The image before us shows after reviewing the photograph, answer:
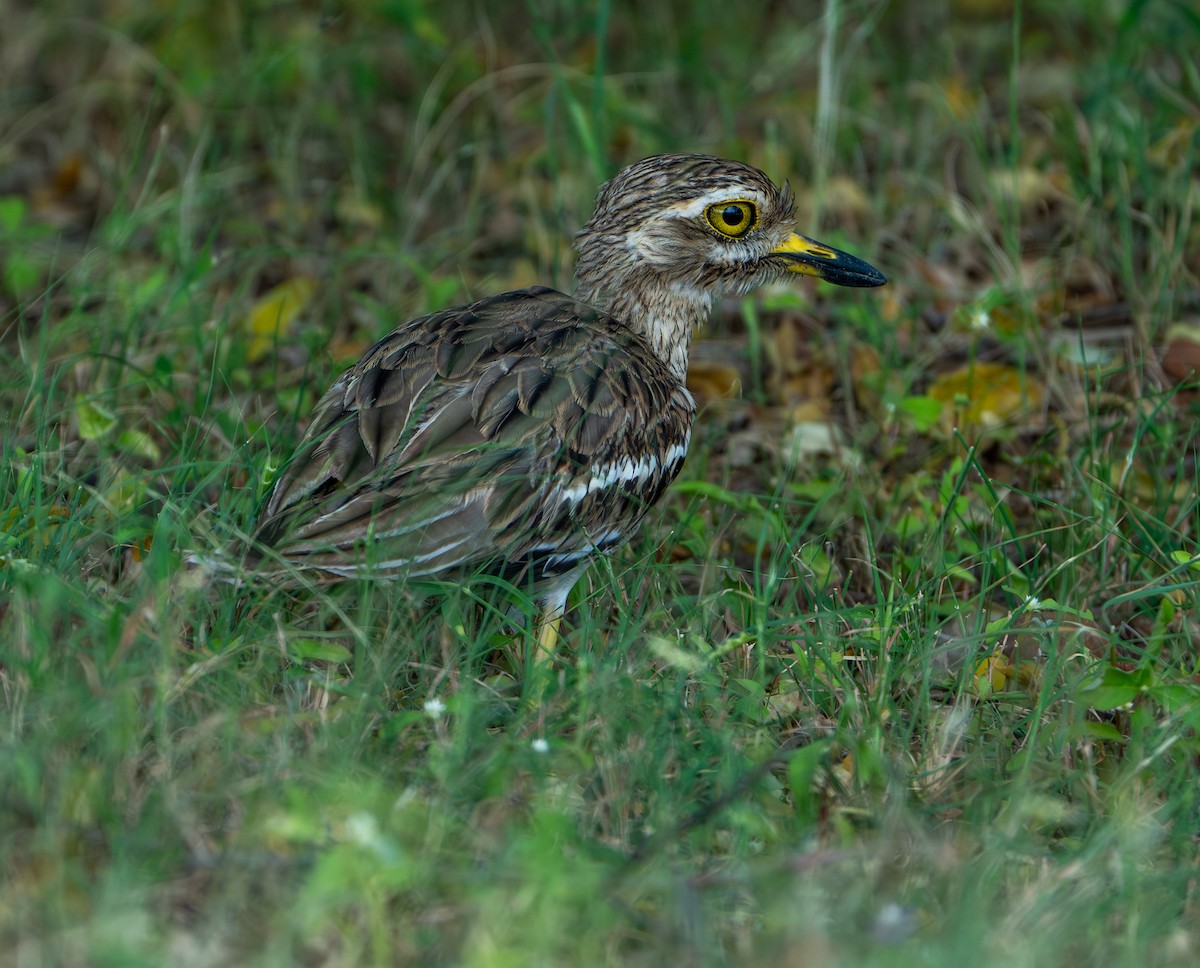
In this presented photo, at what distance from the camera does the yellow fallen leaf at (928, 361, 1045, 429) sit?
15.2 feet

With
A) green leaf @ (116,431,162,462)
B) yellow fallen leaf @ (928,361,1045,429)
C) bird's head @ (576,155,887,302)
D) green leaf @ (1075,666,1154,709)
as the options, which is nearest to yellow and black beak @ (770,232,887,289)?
bird's head @ (576,155,887,302)

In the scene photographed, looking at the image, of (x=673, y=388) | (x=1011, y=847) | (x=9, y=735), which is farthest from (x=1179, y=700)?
(x=9, y=735)

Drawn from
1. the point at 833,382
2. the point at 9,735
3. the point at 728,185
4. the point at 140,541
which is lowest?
the point at 833,382

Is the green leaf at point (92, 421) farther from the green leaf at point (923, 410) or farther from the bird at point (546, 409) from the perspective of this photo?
the green leaf at point (923, 410)

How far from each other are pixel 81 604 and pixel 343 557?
523 millimetres

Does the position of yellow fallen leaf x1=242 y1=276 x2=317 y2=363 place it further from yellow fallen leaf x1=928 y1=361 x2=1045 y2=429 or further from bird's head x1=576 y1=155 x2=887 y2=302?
yellow fallen leaf x1=928 y1=361 x2=1045 y2=429

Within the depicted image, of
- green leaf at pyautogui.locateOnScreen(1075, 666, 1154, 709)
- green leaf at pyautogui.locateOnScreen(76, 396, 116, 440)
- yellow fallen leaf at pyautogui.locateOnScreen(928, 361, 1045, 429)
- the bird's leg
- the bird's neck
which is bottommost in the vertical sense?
yellow fallen leaf at pyautogui.locateOnScreen(928, 361, 1045, 429)

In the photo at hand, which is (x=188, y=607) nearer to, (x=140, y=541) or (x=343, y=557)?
(x=343, y=557)

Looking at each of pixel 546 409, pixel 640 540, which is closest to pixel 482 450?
pixel 546 409

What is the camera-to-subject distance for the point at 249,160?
6.31m

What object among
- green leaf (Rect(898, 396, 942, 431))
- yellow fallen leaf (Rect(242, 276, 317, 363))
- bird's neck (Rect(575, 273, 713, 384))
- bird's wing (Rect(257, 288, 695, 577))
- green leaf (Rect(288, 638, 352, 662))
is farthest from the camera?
yellow fallen leaf (Rect(242, 276, 317, 363))

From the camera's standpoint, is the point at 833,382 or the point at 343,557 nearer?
the point at 343,557

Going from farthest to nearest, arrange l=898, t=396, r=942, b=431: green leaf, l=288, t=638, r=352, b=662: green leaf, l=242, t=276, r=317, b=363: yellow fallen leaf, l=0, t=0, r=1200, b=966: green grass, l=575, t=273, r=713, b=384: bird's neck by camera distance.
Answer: l=242, t=276, r=317, b=363: yellow fallen leaf < l=898, t=396, r=942, b=431: green leaf < l=575, t=273, r=713, b=384: bird's neck < l=288, t=638, r=352, b=662: green leaf < l=0, t=0, r=1200, b=966: green grass

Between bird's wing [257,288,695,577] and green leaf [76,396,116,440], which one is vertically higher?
bird's wing [257,288,695,577]
